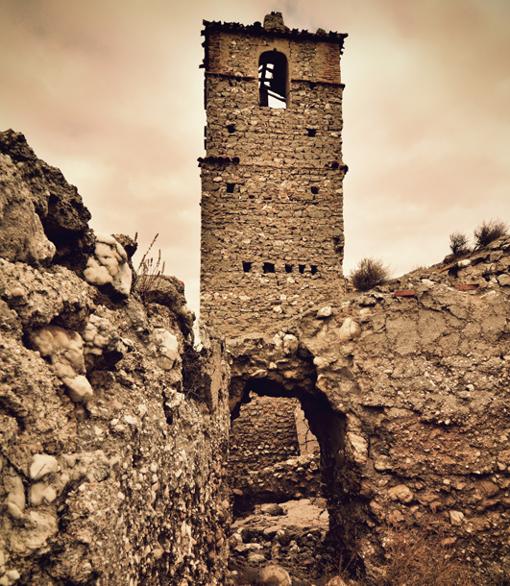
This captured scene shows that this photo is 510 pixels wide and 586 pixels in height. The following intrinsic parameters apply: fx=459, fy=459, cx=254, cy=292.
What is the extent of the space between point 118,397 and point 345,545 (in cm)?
301

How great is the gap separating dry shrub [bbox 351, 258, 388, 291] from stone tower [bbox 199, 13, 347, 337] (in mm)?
758

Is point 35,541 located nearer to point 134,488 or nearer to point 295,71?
point 134,488

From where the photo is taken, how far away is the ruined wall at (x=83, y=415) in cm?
156

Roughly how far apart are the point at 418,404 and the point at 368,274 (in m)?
4.86

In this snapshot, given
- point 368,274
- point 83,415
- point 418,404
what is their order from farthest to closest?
point 368,274
point 418,404
point 83,415

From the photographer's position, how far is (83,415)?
1.92 metres

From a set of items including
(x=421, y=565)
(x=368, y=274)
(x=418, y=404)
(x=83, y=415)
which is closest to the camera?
(x=83, y=415)

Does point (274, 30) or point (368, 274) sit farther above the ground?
point (274, 30)

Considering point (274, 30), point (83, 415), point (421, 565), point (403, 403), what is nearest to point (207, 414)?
point (83, 415)

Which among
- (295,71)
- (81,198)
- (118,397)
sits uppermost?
(295,71)

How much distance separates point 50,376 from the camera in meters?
1.78

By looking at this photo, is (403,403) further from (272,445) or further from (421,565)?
(272,445)

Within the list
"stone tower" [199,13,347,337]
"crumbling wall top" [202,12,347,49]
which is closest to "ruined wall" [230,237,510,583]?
"stone tower" [199,13,347,337]

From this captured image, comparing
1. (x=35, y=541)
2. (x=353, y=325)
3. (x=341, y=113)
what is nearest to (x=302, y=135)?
(x=341, y=113)
